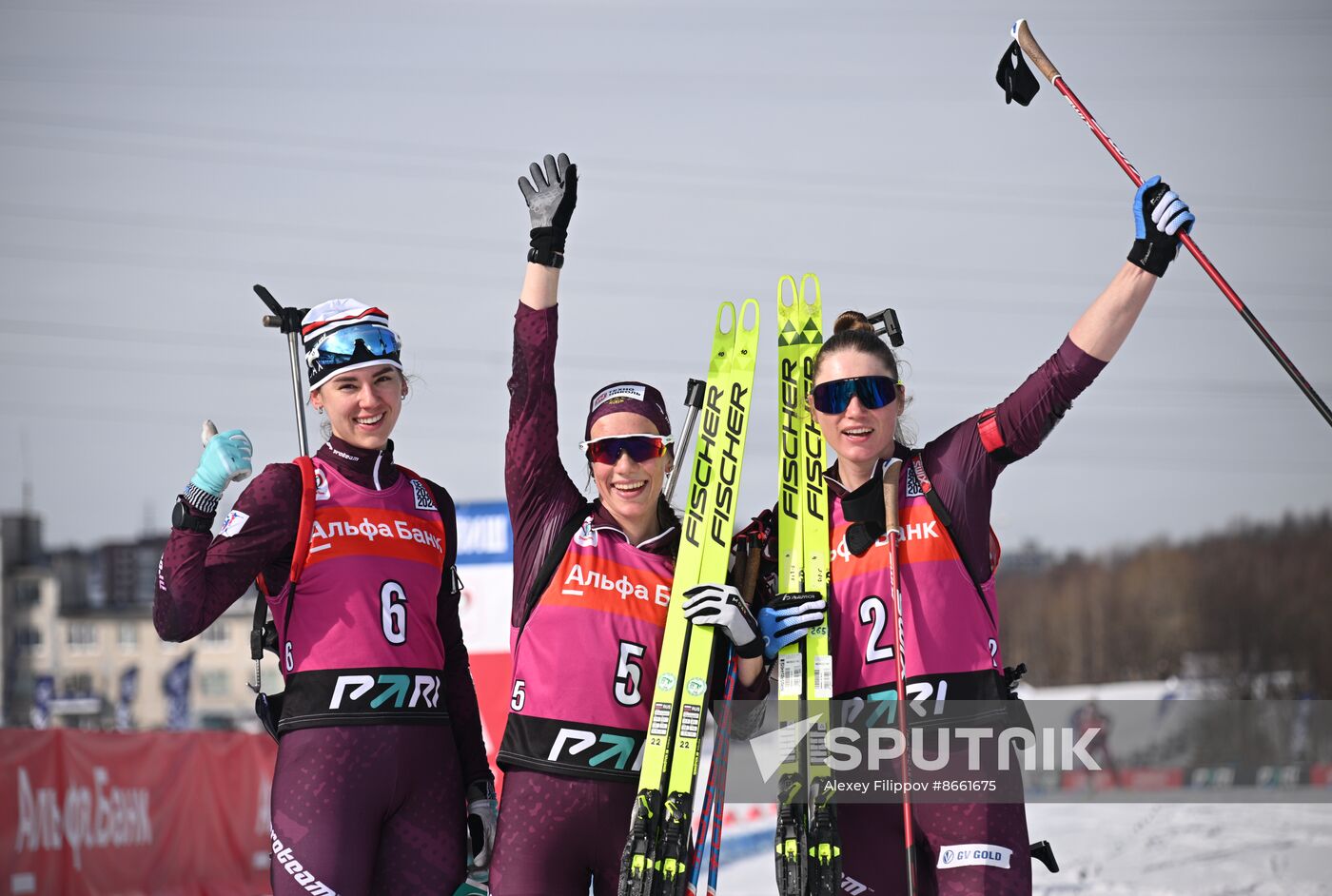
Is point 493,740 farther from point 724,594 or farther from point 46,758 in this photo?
point 724,594

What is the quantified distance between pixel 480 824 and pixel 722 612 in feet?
3.26

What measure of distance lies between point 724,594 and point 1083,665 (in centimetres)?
8085

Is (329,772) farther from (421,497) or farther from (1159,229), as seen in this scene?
(1159,229)

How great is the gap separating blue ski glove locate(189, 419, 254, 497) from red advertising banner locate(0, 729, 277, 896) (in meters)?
5.56

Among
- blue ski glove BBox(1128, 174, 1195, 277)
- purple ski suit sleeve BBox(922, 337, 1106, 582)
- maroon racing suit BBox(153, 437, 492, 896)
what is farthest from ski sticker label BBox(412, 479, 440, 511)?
blue ski glove BBox(1128, 174, 1195, 277)

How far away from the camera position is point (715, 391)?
5.07 meters

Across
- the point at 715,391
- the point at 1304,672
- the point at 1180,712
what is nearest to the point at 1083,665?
the point at 1304,672

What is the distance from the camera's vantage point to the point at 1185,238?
439 centimetres

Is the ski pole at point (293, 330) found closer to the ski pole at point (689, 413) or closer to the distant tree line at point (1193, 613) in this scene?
the ski pole at point (689, 413)

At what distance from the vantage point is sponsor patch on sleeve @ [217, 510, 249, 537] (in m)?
4.14

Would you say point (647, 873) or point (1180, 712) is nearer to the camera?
point (647, 873)

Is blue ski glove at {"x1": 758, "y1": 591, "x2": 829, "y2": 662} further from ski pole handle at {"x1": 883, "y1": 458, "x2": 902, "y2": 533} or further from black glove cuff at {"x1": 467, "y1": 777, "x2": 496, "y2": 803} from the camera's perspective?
black glove cuff at {"x1": 467, "y1": 777, "x2": 496, "y2": 803}

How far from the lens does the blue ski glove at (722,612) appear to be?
430 cm

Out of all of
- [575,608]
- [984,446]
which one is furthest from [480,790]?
[984,446]
